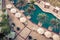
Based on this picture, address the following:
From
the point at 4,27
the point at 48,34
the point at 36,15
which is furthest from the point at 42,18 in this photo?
the point at 4,27

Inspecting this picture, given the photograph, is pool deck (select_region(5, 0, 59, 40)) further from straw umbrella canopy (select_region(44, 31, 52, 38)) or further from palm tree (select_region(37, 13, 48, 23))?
palm tree (select_region(37, 13, 48, 23))

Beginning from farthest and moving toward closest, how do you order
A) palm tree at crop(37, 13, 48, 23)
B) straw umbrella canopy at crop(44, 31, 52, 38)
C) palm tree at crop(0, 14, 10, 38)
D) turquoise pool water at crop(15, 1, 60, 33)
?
turquoise pool water at crop(15, 1, 60, 33) → palm tree at crop(37, 13, 48, 23) → straw umbrella canopy at crop(44, 31, 52, 38) → palm tree at crop(0, 14, 10, 38)

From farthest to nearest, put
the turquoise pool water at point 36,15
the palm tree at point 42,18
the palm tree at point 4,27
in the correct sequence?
the turquoise pool water at point 36,15 < the palm tree at point 42,18 < the palm tree at point 4,27

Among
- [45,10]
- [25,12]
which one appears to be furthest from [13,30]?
[45,10]

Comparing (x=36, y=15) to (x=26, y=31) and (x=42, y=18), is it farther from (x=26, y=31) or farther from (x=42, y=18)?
(x=26, y=31)

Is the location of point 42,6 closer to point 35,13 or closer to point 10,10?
point 35,13

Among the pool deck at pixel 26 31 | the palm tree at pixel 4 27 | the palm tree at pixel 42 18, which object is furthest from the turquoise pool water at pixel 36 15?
the palm tree at pixel 4 27

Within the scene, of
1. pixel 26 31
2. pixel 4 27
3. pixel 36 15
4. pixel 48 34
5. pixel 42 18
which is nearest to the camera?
pixel 4 27

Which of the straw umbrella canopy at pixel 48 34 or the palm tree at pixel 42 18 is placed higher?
the palm tree at pixel 42 18

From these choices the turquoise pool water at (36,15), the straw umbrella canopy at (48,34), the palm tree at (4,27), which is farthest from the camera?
the turquoise pool water at (36,15)

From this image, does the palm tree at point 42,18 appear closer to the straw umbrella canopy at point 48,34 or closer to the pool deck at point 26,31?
the pool deck at point 26,31

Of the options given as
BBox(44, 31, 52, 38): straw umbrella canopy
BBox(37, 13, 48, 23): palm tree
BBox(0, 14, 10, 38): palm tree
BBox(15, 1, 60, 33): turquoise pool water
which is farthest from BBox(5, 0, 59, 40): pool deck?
BBox(0, 14, 10, 38): palm tree
